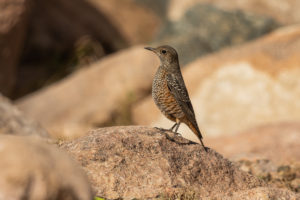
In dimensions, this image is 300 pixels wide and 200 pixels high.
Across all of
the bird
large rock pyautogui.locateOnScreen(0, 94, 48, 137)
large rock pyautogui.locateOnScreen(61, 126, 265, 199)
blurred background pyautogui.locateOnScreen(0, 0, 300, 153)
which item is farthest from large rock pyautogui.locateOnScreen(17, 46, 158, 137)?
large rock pyautogui.locateOnScreen(61, 126, 265, 199)

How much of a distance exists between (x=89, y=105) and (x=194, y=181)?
9.11 meters

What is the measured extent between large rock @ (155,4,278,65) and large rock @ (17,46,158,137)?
6.78ft

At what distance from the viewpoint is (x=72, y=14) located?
824 inches

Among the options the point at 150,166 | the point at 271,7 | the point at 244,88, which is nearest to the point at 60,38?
the point at 271,7

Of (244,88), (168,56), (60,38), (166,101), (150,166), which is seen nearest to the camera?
(150,166)

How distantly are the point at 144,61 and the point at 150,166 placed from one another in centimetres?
1006

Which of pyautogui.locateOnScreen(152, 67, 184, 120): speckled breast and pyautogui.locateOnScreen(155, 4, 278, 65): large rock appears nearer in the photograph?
pyautogui.locateOnScreen(152, 67, 184, 120): speckled breast

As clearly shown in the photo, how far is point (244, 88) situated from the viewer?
13562 mm

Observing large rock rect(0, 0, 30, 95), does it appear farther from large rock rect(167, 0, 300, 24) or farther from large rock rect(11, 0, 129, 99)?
large rock rect(167, 0, 300, 24)

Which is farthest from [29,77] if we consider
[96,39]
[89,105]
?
[89,105]

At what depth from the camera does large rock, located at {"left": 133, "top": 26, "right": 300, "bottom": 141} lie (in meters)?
13.0

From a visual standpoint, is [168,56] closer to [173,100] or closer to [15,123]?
[173,100]

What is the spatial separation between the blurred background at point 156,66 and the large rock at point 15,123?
0.10 feet

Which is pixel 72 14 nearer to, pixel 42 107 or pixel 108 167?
pixel 42 107
